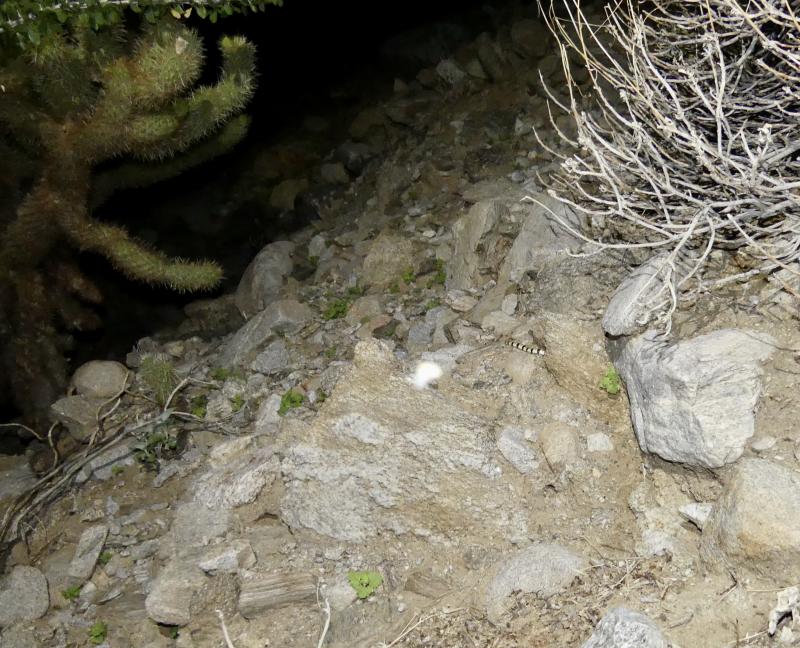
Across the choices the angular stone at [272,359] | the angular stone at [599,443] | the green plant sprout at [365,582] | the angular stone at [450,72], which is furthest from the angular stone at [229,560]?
the angular stone at [450,72]

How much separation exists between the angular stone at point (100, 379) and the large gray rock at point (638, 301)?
318 centimetres

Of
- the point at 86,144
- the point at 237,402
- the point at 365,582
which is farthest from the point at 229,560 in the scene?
the point at 86,144

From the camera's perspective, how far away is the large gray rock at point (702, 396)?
301cm

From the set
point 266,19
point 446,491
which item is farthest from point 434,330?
point 266,19

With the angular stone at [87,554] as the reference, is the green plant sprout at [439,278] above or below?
below

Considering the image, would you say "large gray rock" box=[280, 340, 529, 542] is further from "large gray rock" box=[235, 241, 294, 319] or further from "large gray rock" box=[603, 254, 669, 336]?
"large gray rock" box=[235, 241, 294, 319]

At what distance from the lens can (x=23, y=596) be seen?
3885mm

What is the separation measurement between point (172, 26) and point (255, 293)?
1.83 m

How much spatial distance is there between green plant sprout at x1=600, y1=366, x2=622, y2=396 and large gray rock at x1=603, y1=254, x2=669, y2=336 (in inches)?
6.8

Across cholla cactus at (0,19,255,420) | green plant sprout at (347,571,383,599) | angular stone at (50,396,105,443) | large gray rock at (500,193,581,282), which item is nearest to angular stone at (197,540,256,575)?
green plant sprout at (347,571,383,599)

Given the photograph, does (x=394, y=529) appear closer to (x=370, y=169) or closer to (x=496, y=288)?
(x=496, y=288)

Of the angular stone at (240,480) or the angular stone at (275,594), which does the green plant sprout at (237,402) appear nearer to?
the angular stone at (240,480)

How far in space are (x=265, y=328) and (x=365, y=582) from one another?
207cm

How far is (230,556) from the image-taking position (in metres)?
3.55
